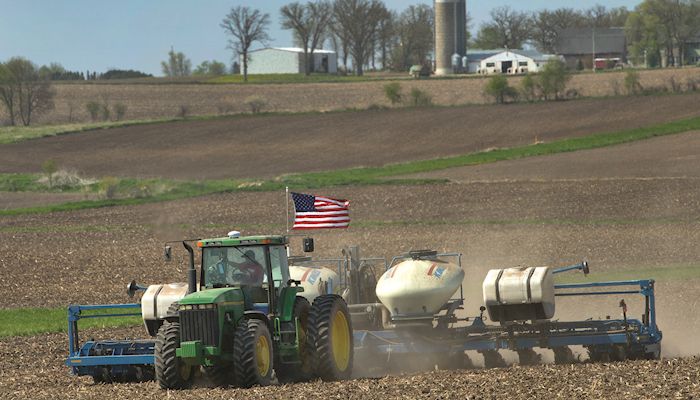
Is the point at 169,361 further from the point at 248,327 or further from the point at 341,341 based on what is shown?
the point at 341,341

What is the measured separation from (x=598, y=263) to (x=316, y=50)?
132583 mm

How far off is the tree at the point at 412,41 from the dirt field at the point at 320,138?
83.4m

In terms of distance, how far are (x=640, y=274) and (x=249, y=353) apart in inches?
650

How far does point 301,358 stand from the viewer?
1738 centimetres

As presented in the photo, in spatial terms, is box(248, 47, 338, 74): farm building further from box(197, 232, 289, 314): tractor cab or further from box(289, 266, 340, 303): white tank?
box(197, 232, 289, 314): tractor cab

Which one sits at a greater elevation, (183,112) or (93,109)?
(93,109)

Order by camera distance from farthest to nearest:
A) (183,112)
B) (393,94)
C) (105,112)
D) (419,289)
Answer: (105,112) → (183,112) → (393,94) → (419,289)

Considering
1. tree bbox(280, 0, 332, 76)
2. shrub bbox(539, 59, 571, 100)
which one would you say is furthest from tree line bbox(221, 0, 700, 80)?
shrub bbox(539, 59, 571, 100)

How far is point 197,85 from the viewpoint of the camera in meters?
120

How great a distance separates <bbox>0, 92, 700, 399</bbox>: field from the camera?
16906 mm

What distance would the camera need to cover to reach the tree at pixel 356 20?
522 ft

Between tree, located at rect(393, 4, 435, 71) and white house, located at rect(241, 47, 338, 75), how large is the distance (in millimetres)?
16689

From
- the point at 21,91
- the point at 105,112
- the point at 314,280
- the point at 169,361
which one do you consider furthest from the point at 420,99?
the point at 169,361

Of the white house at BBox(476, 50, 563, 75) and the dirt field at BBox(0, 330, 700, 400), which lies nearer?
the dirt field at BBox(0, 330, 700, 400)
